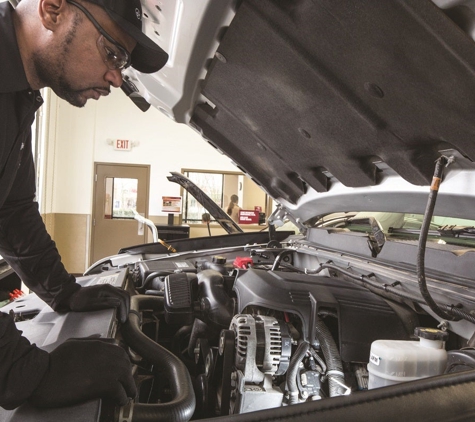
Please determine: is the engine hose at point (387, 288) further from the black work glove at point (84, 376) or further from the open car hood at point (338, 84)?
the black work glove at point (84, 376)

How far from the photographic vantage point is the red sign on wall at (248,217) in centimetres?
808

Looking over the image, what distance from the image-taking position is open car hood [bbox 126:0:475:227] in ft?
3.22

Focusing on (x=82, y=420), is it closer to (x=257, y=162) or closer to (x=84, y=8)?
(x=84, y=8)

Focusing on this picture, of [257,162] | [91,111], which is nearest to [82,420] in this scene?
[257,162]

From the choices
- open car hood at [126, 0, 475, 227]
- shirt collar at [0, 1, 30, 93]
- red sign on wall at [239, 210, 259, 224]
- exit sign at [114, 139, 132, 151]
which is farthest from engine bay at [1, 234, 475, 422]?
exit sign at [114, 139, 132, 151]

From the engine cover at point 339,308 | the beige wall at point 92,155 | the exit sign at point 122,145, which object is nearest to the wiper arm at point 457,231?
the engine cover at point 339,308

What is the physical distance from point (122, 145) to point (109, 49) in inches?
303

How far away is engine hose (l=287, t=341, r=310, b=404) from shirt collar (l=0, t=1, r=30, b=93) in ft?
3.28

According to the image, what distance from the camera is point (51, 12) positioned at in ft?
3.34

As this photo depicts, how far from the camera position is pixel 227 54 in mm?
1446

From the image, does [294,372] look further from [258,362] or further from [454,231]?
[454,231]

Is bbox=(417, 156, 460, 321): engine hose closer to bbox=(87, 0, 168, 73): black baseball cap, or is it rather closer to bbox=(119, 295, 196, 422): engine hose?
bbox=(119, 295, 196, 422): engine hose

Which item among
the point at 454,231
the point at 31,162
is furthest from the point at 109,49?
the point at 454,231

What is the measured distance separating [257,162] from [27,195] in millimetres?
1115
